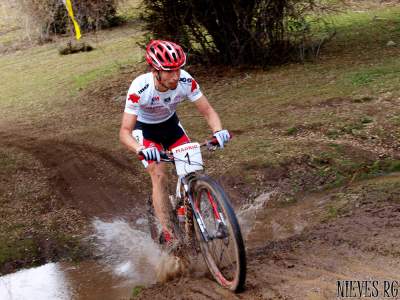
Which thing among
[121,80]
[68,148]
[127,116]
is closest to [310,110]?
[68,148]

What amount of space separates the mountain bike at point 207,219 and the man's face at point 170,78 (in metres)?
0.57

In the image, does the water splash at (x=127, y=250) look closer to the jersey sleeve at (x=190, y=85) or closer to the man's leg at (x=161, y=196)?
the man's leg at (x=161, y=196)

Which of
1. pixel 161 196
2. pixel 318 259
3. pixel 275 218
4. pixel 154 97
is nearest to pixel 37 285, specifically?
pixel 161 196

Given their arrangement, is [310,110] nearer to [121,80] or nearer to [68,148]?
[68,148]

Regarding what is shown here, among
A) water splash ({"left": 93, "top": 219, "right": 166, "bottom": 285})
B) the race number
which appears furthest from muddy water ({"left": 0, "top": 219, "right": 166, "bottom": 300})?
the race number

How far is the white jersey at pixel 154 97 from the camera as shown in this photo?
5.18 meters

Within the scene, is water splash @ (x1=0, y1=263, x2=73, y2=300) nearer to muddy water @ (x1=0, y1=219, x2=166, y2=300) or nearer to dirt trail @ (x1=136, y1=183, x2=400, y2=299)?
muddy water @ (x1=0, y1=219, x2=166, y2=300)

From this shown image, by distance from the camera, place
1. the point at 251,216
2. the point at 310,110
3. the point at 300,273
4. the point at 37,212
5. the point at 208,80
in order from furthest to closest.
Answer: the point at 208,80, the point at 310,110, the point at 37,212, the point at 251,216, the point at 300,273

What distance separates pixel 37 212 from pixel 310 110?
184 inches

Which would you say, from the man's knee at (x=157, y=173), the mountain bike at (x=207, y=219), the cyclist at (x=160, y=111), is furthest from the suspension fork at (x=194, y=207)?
the man's knee at (x=157, y=173)

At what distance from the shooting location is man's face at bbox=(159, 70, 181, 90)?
4977 mm

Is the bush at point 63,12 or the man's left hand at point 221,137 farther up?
the man's left hand at point 221,137

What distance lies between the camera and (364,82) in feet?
33.6

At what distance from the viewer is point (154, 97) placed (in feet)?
17.3
